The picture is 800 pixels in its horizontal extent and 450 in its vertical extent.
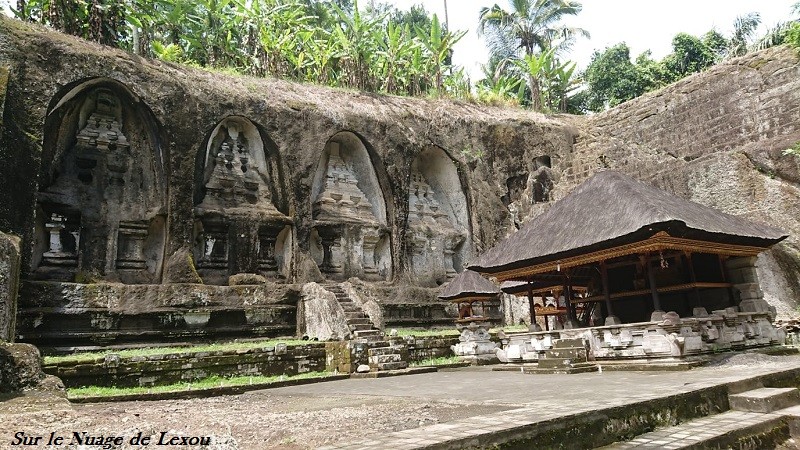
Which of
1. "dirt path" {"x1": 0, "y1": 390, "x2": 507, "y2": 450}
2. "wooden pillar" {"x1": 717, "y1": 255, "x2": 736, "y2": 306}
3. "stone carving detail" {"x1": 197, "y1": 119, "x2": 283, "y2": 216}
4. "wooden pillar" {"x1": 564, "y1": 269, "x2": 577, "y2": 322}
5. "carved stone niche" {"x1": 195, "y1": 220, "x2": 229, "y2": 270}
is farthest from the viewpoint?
"stone carving detail" {"x1": 197, "y1": 119, "x2": 283, "y2": 216}

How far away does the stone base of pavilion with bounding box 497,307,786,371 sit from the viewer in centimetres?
948

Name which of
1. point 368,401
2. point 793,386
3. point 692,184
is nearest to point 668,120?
point 692,184

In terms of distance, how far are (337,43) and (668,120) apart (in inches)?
523

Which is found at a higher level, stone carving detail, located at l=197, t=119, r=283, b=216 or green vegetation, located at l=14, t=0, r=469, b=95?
green vegetation, located at l=14, t=0, r=469, b=95

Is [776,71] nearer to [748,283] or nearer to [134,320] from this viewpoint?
[748,283]

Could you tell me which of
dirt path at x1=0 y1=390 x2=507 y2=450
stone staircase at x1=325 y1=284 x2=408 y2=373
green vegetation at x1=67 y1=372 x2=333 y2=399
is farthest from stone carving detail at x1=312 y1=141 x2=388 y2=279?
dirt path at x1=0 y1=390 x2=507 y2=450

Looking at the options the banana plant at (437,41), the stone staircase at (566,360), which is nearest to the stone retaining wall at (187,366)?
the stone staircase at (566,360)

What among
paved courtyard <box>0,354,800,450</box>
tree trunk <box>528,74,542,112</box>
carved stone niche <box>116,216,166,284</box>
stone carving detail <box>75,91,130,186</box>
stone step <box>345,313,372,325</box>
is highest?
tree trunk <box>528,74,542,112</box>

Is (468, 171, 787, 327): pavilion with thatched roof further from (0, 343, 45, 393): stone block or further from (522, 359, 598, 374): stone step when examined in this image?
(0, 343, 45, 393): stone block

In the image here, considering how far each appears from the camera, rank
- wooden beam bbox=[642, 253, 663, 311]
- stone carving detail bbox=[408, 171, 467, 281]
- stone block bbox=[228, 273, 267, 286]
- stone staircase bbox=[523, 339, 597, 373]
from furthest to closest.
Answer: stone carving detail bbox=[408, 171, 467, 281], stone block bbox=[228, 273, 267, 286], wooden beam bbox=[642, 253, 663, 311], stone staircase bbox=[523, 339, 597, 373]

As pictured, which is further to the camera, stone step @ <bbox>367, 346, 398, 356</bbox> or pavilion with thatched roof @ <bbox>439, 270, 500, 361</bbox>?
pavilion with thatched roof @ <bbox>439, 270, 500, 361</bbox>

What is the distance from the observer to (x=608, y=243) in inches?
387

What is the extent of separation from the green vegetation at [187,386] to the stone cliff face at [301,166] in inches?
154

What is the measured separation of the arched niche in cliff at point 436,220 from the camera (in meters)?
21.8
